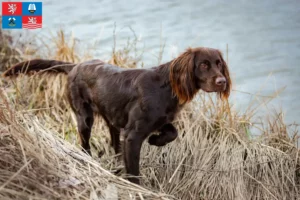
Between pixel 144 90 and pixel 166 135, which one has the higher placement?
pixel 144 90

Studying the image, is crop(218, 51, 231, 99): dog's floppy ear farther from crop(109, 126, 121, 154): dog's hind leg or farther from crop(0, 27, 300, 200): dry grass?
crop(109, 126, 121, 154): dog's hind leg

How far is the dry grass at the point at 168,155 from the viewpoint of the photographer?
3.42m

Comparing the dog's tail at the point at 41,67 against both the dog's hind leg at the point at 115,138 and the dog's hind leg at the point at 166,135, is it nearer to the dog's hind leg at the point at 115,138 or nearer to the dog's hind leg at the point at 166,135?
the dog's hind leg at the point at 115,138

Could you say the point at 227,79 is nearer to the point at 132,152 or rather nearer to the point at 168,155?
the point at 132,152

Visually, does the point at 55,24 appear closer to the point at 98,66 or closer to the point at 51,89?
the point at 51,89

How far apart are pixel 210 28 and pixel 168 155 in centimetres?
488

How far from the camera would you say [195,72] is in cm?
418

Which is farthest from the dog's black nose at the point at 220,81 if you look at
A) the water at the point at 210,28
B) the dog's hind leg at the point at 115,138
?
the water at the point at 210,28

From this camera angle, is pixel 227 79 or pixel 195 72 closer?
pixel 195 72

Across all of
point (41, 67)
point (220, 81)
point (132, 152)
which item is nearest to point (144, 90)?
point (132, 152)

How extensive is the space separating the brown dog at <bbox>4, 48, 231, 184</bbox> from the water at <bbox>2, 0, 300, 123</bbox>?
10.5 ft

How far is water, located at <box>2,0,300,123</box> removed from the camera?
8.41 m

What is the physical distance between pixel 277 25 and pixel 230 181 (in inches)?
212

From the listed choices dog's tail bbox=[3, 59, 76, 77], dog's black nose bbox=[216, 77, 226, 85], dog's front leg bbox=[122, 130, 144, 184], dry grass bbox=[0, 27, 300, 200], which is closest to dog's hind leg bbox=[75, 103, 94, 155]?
dry grass bbox=[0, 27, 300, 200]
